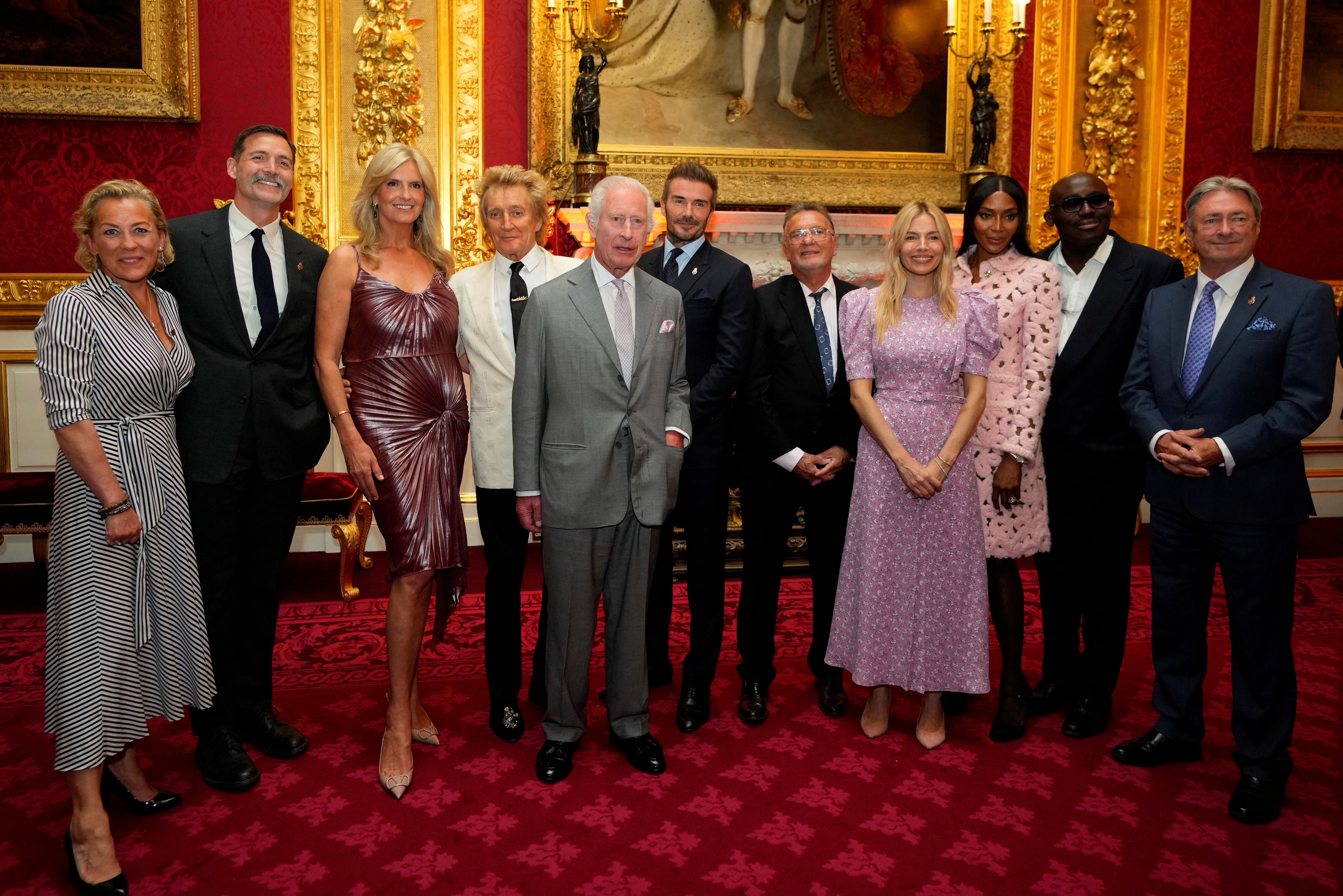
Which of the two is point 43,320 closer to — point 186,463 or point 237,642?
point 186,463

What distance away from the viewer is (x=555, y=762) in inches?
117

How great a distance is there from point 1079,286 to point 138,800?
335 cm

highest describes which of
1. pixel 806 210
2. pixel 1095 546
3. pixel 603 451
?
pixel 806 210

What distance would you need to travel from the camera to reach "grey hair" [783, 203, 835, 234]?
10.9 ft

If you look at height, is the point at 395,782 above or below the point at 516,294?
below

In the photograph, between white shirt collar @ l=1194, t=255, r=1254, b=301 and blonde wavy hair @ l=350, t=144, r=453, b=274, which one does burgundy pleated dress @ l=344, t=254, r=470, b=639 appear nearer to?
blonde wavy hair @ l=350, t=144, r=453, b=274

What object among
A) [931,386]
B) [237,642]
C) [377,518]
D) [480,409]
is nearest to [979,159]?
[931,386]

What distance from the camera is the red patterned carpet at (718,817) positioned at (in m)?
2.44

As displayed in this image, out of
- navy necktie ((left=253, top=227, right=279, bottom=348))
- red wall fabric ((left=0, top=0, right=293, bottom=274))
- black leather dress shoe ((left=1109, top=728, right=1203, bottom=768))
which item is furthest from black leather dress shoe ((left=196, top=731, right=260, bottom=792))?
red wall fabric ((left=0, top=0, right=293, bottom=274))

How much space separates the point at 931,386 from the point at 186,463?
2.31 metres

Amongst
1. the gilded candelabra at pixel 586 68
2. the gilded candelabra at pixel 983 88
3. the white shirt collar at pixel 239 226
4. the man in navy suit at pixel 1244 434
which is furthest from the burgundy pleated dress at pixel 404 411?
the gilded candelabra at pixel 983 88

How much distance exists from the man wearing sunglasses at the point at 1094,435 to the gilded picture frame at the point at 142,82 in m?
4.62

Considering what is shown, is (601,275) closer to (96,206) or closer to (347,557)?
(96,206)

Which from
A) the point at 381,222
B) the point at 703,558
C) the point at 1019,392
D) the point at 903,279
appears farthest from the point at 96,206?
the point at 1019,392
